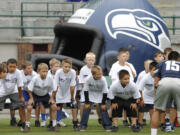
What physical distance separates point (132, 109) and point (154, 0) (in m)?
13.2

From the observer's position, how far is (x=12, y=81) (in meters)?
13.6

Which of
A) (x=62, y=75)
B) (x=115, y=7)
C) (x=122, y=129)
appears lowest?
(x=122, y=129)

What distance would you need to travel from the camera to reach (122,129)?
14.0m

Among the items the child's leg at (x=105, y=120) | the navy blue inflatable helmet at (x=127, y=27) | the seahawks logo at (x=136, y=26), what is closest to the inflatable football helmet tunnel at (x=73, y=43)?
the navy blue inflatable helmet at (x=127, y=27)

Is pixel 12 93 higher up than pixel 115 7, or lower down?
lower down

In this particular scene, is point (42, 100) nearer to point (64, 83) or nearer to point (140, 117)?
point (64, 83)

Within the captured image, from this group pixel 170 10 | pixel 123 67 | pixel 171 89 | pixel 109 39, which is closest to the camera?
pixel 171 89

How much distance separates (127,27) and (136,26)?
216mm

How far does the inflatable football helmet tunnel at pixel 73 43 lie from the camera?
1659 cm

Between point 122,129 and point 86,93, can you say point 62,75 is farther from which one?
point 122,129

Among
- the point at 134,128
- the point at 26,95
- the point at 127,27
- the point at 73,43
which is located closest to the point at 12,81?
the point at 26,95

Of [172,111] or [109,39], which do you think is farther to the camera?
[109,39]

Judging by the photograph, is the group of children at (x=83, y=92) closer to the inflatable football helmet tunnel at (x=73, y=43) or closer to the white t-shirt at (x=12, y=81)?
the white t-shirt at (x=12, y=81)

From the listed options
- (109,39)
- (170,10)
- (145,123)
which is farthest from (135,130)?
(170,10)
